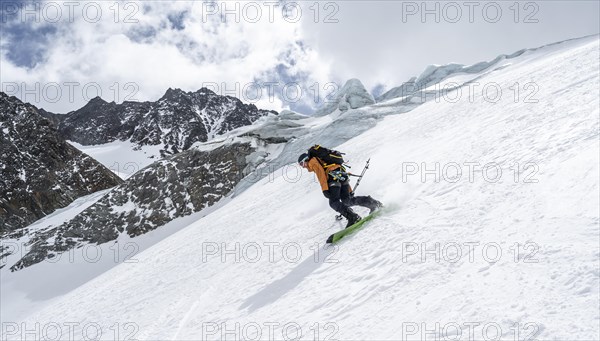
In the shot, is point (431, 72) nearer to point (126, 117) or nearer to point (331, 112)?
point (331, 112)

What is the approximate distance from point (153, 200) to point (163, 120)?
420ft

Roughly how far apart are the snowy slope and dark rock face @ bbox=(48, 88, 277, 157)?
147m

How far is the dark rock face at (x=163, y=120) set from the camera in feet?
538

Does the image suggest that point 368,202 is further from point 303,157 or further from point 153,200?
point 153,200

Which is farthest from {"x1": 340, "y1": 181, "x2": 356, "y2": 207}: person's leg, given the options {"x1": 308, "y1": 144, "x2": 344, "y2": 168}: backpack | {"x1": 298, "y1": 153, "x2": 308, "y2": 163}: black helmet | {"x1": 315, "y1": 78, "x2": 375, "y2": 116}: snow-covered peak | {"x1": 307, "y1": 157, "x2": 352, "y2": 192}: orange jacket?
{"x1": 315, "y1": 78, "x2": 375, "y2": 116}: snow-covered peak

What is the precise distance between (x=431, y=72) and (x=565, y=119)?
5818 centimetres

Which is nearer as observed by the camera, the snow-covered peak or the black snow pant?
the black snow pant

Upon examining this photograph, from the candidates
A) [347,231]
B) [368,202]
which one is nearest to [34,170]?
[368,202]

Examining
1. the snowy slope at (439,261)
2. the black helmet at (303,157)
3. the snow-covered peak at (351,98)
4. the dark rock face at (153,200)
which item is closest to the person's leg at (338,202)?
the snowy slope at (439,261)

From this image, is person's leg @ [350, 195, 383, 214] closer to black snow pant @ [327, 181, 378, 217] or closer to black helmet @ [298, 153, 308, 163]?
black snow pant @ [327, 181, 378, 217]

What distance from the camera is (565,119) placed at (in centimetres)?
895

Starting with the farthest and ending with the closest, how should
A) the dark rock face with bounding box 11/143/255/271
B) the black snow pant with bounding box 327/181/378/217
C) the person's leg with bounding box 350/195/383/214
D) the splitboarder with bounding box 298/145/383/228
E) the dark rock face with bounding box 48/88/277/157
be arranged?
the dark rock face with bounding box 48/88/277/157 → the dark rock face with bounding box 11/143/255/271 → the splitboarder with bounding box 298/145/383/228 → the black snow pant with bounding box 327/181/378/217 → the person's leg with bounding box 350/195/383/214

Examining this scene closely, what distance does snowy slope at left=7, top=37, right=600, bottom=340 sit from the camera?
4082mm

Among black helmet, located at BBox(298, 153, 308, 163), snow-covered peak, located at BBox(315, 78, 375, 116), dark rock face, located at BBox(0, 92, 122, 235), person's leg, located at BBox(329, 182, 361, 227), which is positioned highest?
snow-covered peak, located at BBox(315, 78, 375, 116)
